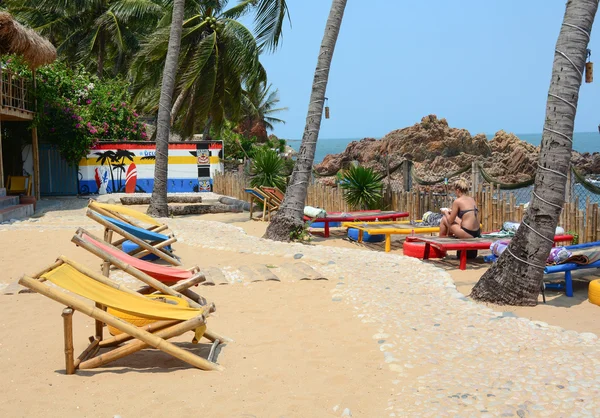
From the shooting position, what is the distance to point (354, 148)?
146 feet

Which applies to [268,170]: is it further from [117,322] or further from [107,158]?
[117,322]

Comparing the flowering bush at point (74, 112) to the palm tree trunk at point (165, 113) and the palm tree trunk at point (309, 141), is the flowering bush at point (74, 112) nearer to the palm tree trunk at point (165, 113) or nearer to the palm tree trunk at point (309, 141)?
the palm tree trunk at point (165, 113)

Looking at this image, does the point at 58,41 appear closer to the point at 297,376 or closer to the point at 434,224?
the point at 434,224

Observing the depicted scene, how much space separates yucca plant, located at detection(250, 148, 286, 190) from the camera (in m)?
16.0

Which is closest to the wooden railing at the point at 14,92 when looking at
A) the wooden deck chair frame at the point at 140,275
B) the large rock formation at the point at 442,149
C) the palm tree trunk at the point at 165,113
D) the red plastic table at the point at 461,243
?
the palm tree trunk at the point at 165,113

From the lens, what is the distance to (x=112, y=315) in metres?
4.28

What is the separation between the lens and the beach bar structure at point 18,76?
47.2 feet

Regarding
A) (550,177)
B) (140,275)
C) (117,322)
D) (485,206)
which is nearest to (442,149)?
(485,206)

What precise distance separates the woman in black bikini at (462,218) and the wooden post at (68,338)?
241 inches

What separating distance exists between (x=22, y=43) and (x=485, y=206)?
10936 mm

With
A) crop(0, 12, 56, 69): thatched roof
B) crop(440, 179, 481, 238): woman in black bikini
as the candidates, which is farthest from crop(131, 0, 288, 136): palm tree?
crop(440, 179, 481, 238): woman in black bikini

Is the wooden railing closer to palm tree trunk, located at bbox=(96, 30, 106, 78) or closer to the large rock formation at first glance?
palm tree trunk, located at bbox=(96, 30, 106, 78)

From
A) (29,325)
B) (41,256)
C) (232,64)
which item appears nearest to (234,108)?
(232,64)

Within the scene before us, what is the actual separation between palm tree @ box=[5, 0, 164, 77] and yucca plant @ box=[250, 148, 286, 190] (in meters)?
13.9
